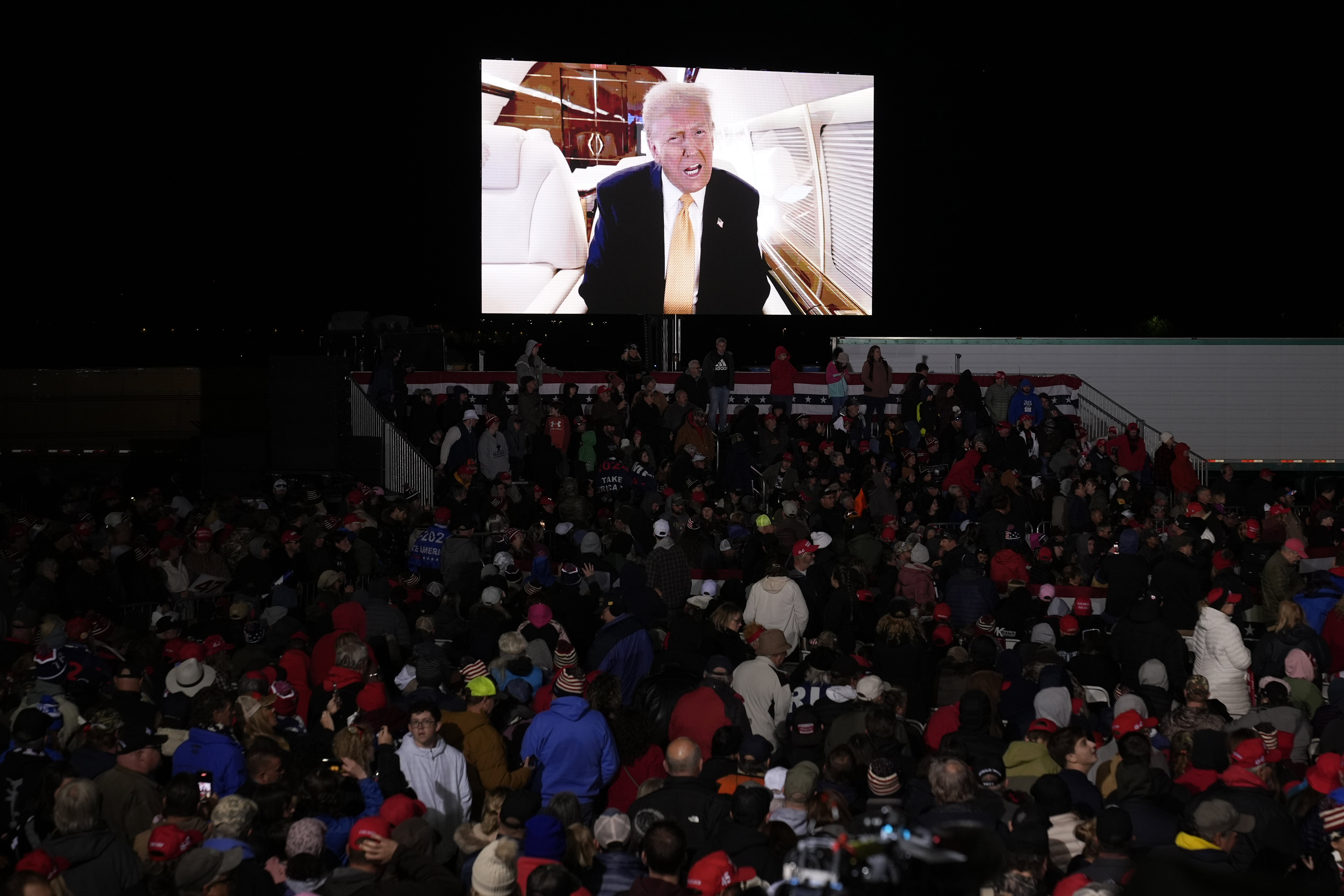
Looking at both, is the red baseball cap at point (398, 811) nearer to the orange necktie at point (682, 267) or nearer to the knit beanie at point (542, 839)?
the knit beanie at point (542, 839)

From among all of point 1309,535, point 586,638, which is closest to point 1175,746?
point 586,638

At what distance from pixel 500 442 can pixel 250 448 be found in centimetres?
372

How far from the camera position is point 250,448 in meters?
18.8

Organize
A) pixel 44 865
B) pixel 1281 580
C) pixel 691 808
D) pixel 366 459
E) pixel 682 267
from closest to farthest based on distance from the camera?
pixel 44 865 → pixel 691 808 → pixel 1281 580 → pixel 366 459 → pixel 682 267

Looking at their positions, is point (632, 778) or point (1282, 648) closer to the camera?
point (632, 778)

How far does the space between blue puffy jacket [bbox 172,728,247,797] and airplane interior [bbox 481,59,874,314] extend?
16069 millimetres

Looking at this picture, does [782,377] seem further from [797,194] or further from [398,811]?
[398,811]

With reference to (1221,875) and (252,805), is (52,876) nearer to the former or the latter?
(252,805)

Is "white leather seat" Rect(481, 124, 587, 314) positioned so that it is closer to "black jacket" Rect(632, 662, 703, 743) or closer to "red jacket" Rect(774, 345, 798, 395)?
"red jacket" Rect(774, 345, 798, 395)

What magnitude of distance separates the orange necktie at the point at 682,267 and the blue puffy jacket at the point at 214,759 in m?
16.9

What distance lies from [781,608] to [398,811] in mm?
5042

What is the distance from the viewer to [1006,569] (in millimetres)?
12422

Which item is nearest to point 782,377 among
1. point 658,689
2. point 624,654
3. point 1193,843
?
point 624,654

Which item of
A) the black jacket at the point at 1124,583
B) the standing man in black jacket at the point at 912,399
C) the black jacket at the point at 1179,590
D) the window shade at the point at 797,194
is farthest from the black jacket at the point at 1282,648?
the window shade at the point at 797,194
